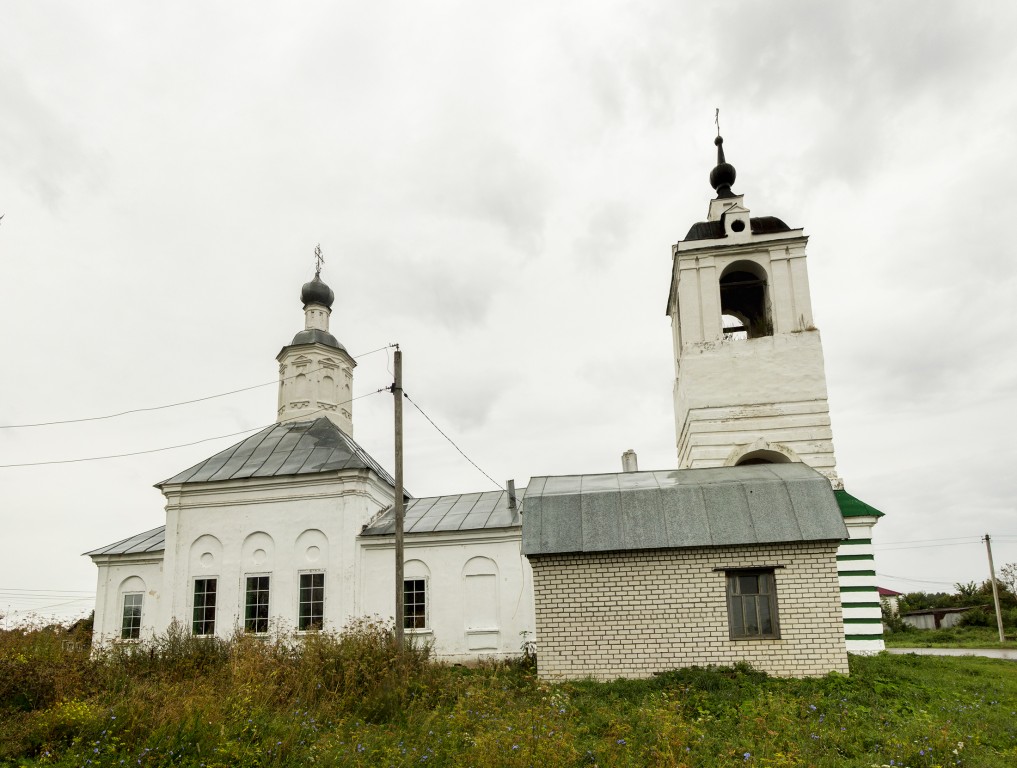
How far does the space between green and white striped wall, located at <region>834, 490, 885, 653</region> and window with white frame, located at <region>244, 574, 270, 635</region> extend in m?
12.8

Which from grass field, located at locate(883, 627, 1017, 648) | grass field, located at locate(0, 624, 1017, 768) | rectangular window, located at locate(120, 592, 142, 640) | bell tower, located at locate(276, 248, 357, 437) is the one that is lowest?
grass field, located at locate(883, 627, 1017, 648)

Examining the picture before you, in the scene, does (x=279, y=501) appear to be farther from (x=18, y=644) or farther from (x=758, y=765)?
(x=758, y=765)

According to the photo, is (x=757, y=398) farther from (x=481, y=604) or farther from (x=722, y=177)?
(x=481, y=604)

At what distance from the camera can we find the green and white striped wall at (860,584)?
13.4m

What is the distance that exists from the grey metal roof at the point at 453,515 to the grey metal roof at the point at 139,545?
6.17 meters

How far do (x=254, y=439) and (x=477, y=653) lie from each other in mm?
9369

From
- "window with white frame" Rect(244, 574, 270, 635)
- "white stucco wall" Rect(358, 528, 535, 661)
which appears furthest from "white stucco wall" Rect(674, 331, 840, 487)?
"window with white frame" Rect(244, 574, 270, 635)

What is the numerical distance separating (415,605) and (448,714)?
8.36m

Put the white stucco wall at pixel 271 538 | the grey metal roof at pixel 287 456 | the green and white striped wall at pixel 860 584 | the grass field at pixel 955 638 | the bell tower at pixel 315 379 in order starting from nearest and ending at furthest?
the green and white striped wall at pixel 860 584, the white stucco wall at pixel 271 538, the grey metal roof at pixel 287 456, the grass field at pixel 955 638, the bell tower at pixel 315 379

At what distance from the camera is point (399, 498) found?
14180 millimetres

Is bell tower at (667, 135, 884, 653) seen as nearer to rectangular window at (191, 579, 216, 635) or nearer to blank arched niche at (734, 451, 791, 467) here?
blank arched niche at (734, 451, 791, 467)

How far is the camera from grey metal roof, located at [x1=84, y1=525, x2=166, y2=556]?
20.5m

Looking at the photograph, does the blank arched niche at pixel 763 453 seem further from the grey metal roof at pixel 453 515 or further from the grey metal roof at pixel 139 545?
the grey metal roof at pixel 139 545

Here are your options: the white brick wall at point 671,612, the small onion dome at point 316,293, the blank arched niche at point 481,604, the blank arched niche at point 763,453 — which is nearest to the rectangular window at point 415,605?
the blank arched niche at point 481,604
